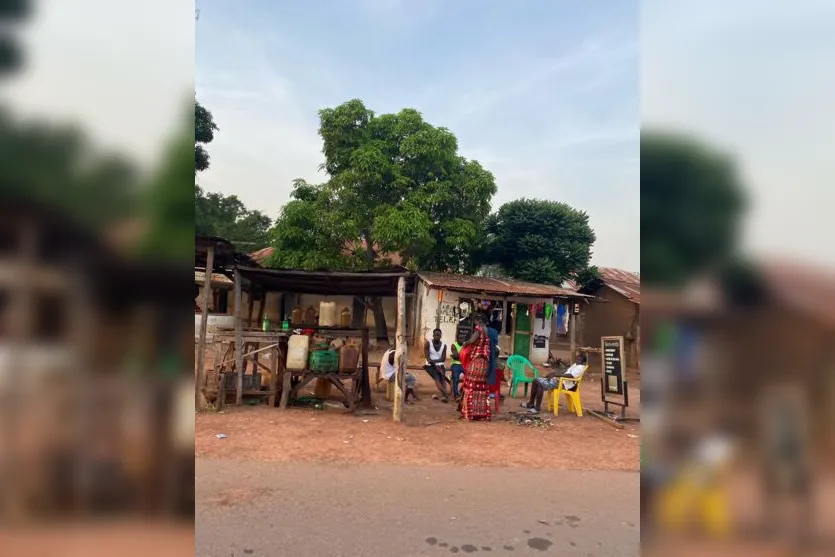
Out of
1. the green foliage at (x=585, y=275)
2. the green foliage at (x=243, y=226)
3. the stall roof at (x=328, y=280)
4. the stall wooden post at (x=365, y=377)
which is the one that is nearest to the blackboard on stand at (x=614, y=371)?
the stall roof at (x=328, y=280)

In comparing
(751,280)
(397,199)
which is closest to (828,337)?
(751,280)

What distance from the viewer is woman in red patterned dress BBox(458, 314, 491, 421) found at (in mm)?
7598

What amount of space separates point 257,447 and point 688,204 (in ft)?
18.6

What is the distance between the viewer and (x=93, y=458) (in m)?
1.20

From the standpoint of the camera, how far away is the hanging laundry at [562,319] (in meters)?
15.3

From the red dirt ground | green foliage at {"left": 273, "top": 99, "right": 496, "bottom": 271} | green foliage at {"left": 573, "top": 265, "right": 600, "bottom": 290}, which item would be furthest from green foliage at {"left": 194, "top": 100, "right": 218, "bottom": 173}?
green foliage at {"left": 573, "top": 265, "right": 600, "bottom": 290}

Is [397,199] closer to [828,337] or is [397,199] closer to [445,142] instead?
[445,142]

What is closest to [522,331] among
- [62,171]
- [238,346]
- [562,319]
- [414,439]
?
[562,319]

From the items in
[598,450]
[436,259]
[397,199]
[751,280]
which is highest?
[397,199]

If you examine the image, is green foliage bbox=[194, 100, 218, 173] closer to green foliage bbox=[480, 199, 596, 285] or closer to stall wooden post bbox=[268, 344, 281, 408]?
stall wooden post bbox=[268, 344, 281, 408]

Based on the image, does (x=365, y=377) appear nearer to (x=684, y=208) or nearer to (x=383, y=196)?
(x=684, y=208)

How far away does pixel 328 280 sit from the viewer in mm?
8273

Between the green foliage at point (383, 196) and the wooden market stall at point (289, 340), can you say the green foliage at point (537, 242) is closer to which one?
the green foliage at point (383, 196)

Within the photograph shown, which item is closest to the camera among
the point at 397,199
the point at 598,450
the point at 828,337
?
the point at 828,337
